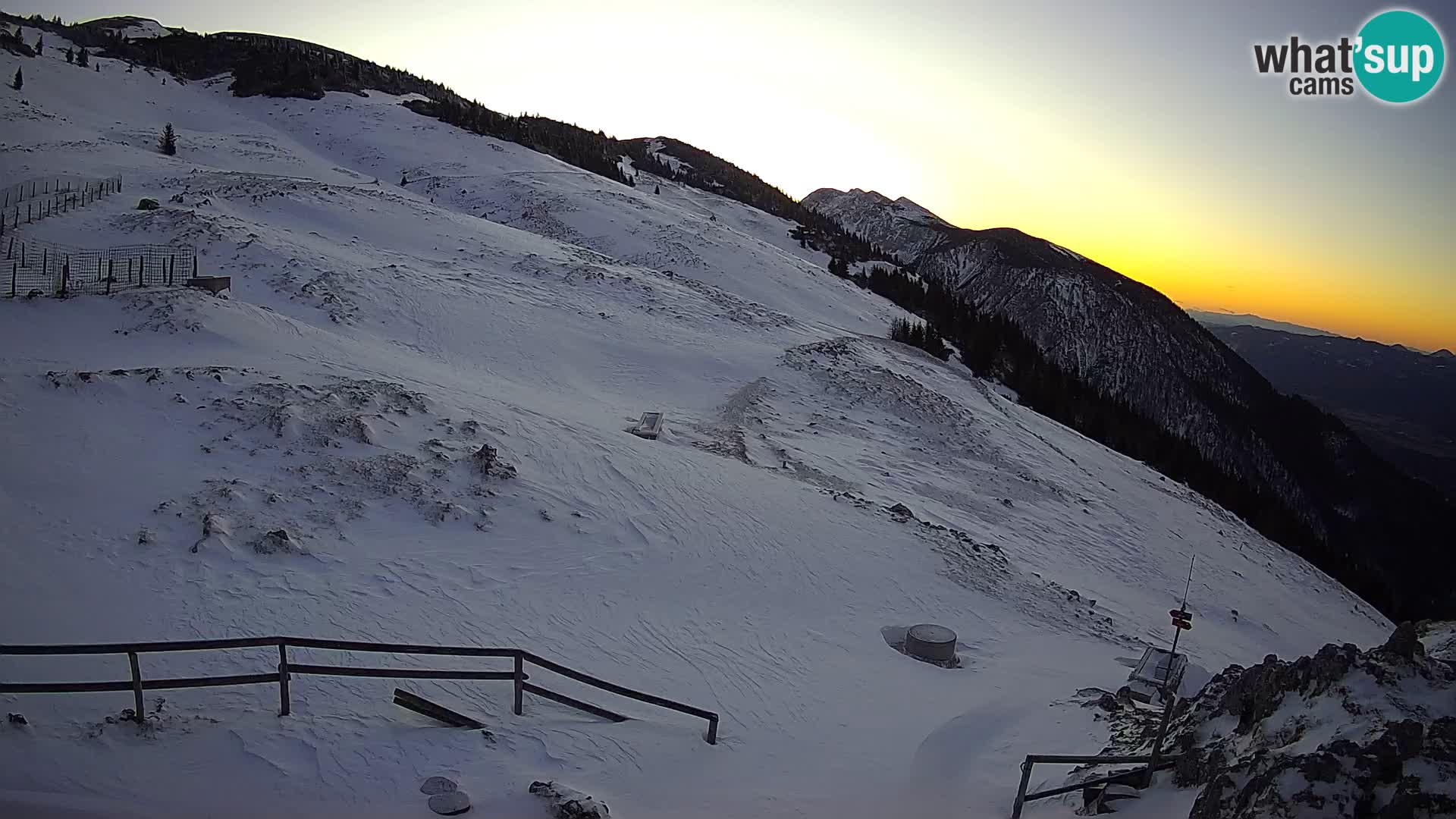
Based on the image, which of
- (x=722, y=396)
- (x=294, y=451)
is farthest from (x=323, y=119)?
(x=294, y=451)

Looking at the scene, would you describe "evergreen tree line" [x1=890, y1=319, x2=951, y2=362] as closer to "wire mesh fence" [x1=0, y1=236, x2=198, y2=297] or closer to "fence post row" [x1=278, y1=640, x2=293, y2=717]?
"wire mesh fence" [x1=0, y1=236, x2=198, y2=297]

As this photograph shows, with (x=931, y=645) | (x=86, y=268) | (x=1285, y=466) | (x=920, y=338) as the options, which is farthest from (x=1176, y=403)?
(x=86, y=268)

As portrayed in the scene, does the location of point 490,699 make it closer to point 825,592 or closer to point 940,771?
point 940,771

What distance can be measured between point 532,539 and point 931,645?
7.37 metres

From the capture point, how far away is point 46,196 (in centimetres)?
2855

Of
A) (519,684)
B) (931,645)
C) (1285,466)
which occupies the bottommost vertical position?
(1285,466)

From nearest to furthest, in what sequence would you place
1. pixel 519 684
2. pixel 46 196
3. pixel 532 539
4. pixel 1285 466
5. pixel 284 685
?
pixel 284 685, pixel 519 684, pixel 532 539, pixel 46 196, pixel 1285 466

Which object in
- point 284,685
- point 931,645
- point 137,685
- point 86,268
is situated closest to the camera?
point 137,685

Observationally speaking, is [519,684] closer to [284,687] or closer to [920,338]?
[284,687]

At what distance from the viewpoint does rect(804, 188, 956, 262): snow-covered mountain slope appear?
12731 centimetres

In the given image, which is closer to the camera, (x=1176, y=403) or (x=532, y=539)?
(x=532, y=539)

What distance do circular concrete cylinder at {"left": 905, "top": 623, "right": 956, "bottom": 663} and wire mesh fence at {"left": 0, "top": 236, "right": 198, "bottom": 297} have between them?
20.1 m

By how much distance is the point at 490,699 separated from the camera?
9273mm

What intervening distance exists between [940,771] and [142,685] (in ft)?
29.7
